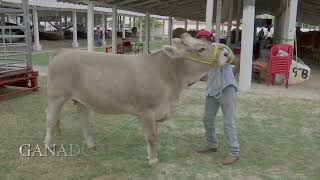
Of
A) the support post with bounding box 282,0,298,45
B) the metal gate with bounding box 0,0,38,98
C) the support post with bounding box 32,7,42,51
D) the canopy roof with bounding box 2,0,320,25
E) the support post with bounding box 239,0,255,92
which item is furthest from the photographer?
the support post with bounding box 32,7,42,51

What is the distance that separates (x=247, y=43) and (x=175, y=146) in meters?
5.22

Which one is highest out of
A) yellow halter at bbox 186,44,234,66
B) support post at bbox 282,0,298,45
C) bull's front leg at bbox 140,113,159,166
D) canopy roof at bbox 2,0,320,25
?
canopy roof at bbox 2,0,320,25

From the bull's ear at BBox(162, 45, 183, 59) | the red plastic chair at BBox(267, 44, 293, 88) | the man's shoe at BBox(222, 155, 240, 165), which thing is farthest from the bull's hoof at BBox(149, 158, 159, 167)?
the red plastic chair at BBox(267, 44, 293, 88)

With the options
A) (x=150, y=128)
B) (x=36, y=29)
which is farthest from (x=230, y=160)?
(x=36, y=29)

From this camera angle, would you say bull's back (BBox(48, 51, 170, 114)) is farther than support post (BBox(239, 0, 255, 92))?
No

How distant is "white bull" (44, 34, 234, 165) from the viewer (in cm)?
455

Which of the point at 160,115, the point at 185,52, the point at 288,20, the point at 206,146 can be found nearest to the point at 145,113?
the point at 160,115

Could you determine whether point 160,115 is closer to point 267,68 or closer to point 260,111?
point 260,111

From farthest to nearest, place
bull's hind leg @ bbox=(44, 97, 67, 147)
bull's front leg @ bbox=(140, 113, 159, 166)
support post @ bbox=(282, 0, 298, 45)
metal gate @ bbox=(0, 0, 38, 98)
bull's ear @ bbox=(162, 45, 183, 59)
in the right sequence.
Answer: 1. support post @ bbox=(282, 0, 298, 45)
2. metal gate @ bbox=(0, 0, 38, 98)
3. bull's hind leg @ bbox=(44, 97, 67, 147)
4. bull's front leg @ bbox=(140, 113, 159, 166)
5. bull's ear @ bbox=(162, 45, 183, 59)

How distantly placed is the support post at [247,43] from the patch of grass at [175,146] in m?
1.92

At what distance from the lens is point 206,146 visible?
5.50 meters

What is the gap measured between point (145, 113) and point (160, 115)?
0.18 meters

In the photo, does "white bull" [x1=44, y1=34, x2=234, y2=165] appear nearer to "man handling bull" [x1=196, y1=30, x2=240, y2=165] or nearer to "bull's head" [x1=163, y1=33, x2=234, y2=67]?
"bull's head" [x1=163, y1=33, x2=234, y2=67]

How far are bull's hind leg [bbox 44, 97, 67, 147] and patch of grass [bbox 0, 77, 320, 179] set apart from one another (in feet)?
1.19
